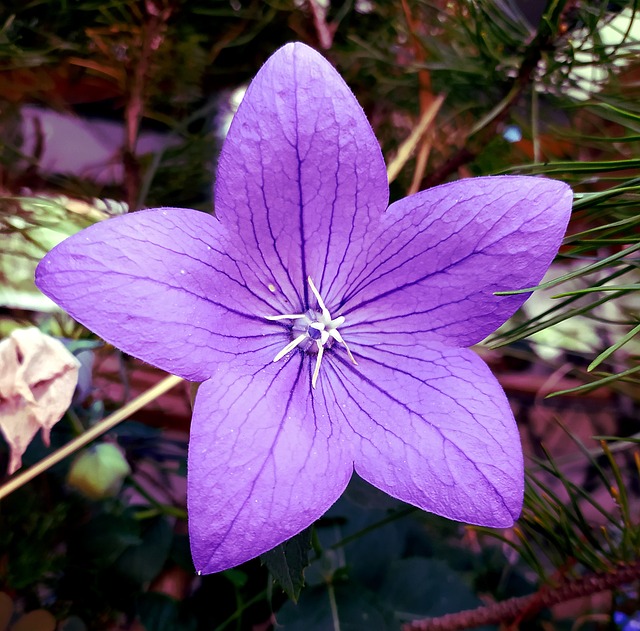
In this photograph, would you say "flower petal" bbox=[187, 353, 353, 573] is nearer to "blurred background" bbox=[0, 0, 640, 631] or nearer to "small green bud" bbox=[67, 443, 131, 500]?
"blurred background" bbox=[0, 0, 640, 631]

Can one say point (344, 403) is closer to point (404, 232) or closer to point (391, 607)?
point (404, 232)

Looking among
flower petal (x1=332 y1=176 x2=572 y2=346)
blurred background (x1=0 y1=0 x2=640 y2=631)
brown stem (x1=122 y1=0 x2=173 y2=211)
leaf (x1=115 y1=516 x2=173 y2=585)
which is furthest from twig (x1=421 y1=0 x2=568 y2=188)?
leaf (x1=115 y1=516 x2=173 y2=585)

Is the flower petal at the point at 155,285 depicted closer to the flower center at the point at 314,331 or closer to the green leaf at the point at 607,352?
the flower center at the point at 314,331

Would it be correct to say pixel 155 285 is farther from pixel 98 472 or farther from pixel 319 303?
pixel 98 472

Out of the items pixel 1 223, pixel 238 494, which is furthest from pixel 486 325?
pixel 1 223

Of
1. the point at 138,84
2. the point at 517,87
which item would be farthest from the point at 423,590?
the point at 138,84

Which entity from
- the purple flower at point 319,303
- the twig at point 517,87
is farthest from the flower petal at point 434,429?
the twig at point 517,87
